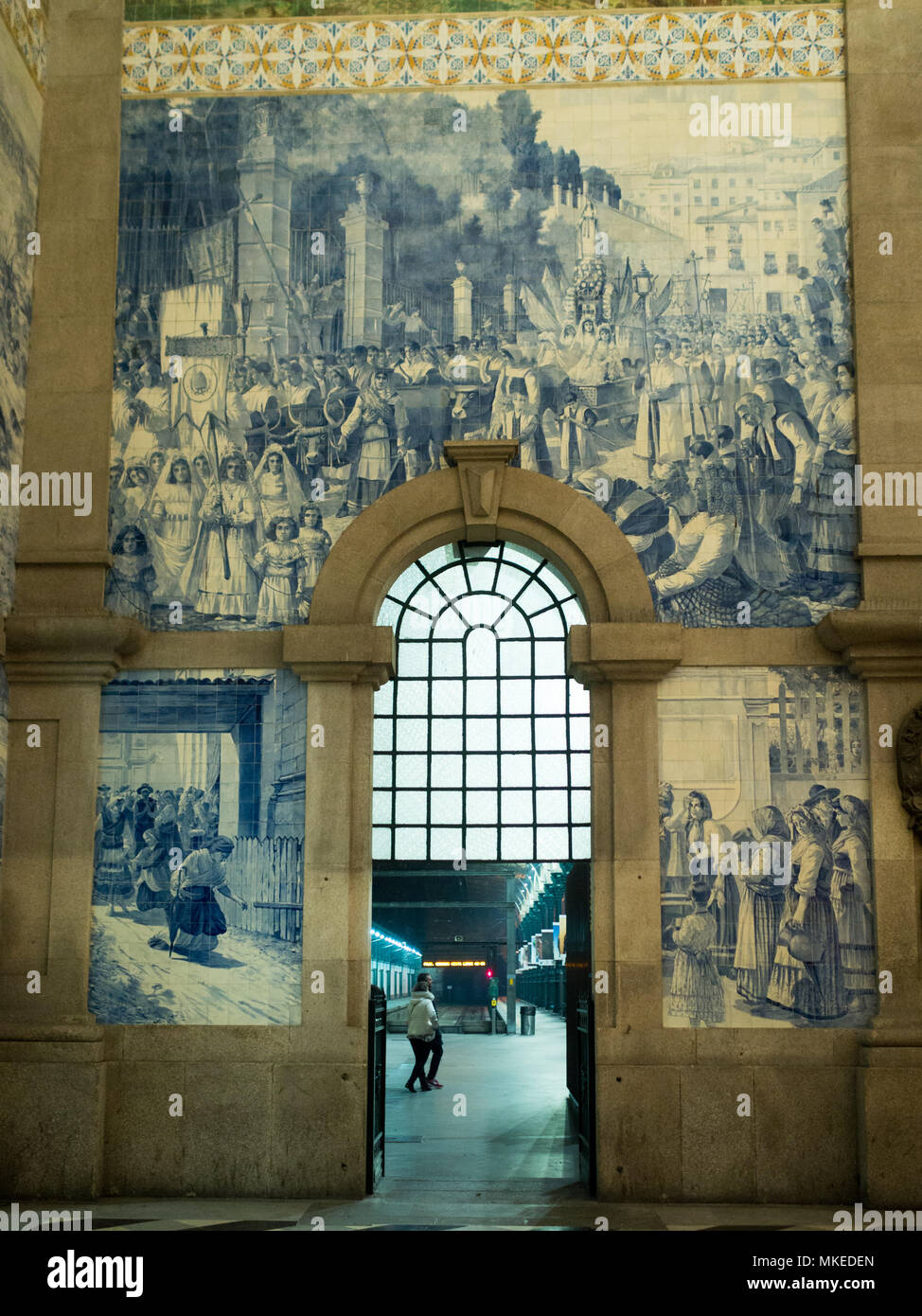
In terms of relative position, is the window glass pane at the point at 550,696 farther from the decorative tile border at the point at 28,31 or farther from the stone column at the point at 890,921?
the decorative tile border at the point at 28,31

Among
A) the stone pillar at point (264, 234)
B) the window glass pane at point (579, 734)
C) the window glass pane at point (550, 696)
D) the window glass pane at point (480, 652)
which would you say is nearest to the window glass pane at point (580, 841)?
the window glass pane at point (579, 734)

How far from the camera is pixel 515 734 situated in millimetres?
15391

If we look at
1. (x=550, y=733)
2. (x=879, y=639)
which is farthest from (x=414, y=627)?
(x=879, y=639)

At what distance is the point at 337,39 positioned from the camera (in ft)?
50.4

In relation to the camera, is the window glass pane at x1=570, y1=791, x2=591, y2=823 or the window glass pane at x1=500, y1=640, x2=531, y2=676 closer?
the window glass pane at x1=570, y1=791, x2=591, y2=823

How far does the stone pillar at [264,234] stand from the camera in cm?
1493

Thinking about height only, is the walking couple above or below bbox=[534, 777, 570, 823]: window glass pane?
below

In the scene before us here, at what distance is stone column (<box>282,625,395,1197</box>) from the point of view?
43.2 feet

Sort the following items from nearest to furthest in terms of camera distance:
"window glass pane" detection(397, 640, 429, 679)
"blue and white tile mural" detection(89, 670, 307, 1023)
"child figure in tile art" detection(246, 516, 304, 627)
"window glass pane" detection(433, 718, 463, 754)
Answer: "blue and white tile mural" detection(89, 670, 307, 1023) → "child figure in tile art" detection(246, 516, 304, 627) → "window glass pane" detection(433, 718, 463, 754) → "window glass pane" detection(397, 640, 429, 679)

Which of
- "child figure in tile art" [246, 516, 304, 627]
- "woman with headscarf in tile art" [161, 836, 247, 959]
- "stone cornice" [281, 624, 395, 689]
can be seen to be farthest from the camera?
"child figure in tile art" [246, 516, 304, 627]

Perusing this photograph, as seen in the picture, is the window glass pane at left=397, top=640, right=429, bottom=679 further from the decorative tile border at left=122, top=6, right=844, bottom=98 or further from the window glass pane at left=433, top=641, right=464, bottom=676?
the decorative tile border at left=122, top=6, right=844, bottom=98

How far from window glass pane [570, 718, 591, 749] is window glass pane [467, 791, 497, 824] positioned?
3.57 ft

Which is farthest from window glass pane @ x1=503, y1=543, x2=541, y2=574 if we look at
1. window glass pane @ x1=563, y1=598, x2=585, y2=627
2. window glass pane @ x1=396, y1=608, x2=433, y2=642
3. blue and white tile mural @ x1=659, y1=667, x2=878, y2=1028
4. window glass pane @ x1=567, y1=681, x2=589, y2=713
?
blue and white tile mural @ x1=659, y1=667, x2=878, y2=1028
